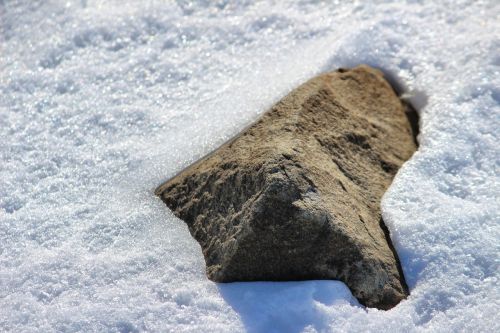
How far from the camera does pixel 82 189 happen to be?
3.02m

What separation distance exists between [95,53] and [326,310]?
1978mm

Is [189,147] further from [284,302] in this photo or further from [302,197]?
[284,302]

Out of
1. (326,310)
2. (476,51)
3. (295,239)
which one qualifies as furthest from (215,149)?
(476,51)

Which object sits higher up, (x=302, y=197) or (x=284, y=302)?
(x=302, y=197)

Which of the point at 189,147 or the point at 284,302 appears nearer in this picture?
the point at 284,302

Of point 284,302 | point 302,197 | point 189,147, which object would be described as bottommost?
point 284,302

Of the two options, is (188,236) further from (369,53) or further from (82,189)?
(369,53)

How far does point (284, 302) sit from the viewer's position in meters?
2.53

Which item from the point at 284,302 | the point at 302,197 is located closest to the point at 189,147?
the point at 302,197

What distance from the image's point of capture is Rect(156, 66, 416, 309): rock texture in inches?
101

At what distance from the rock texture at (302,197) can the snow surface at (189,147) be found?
0.07 meters

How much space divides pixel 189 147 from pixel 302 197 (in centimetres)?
73

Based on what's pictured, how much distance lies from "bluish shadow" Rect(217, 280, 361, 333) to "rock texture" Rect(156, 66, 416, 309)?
0.04 m

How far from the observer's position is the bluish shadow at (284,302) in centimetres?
248
